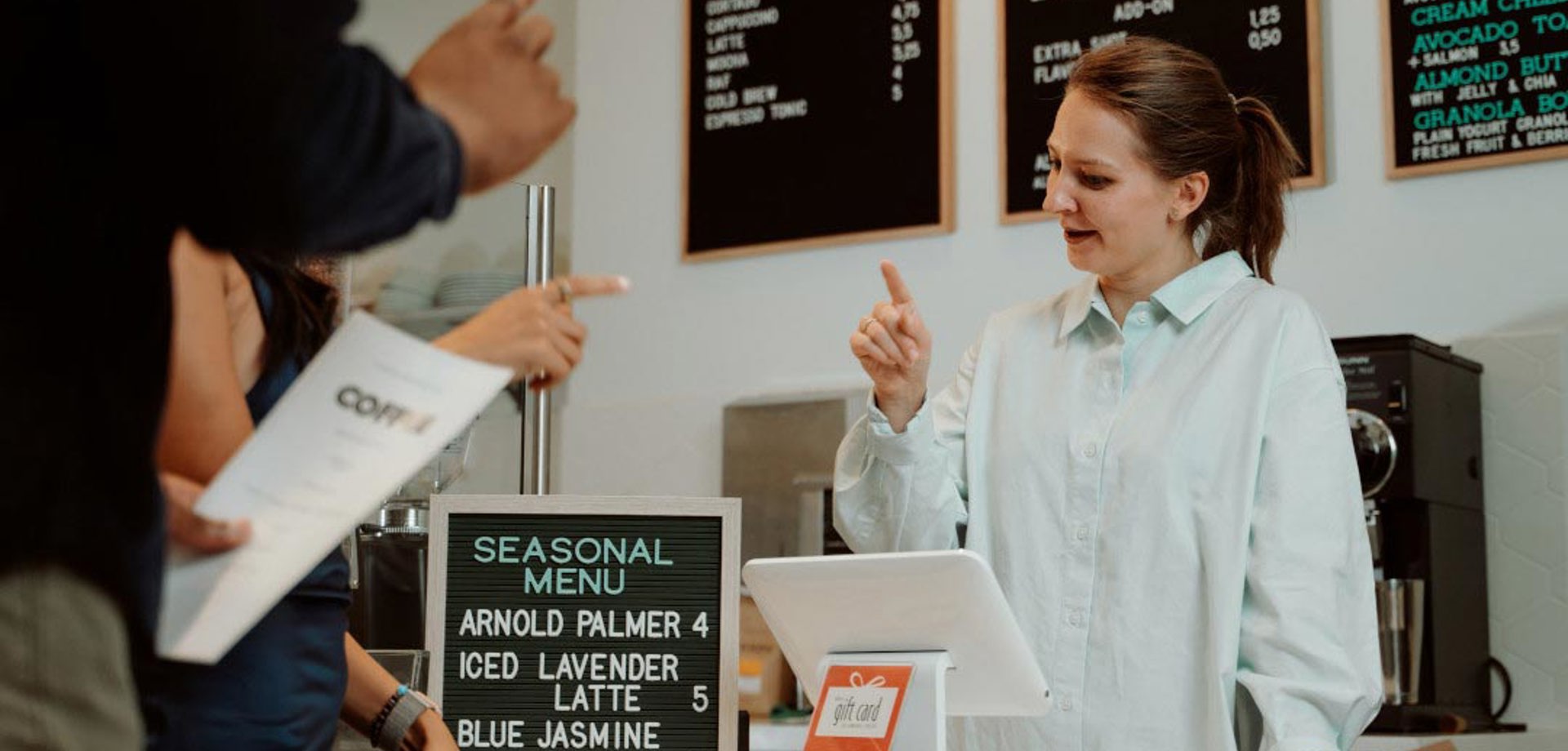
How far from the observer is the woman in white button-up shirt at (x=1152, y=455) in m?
1.80

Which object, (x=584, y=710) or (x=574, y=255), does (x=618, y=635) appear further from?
(x=574, y=255)

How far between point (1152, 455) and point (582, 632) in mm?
724

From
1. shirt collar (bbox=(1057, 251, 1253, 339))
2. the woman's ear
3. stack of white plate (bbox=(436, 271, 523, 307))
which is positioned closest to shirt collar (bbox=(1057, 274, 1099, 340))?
shirt collar (bbox=(1057, 251, 1253, 339))

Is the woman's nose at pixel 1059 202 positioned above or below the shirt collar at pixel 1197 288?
above

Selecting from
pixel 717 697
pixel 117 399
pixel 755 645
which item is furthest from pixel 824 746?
pixel 755 645

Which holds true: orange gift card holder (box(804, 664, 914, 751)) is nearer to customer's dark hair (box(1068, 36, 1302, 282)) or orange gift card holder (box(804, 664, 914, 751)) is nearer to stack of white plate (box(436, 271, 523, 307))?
customer's dark hair (box(1068, 36, 1302, 282))

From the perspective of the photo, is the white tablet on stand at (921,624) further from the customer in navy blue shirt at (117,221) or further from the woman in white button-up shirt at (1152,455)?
the customer in navy blue shirt at (117,221)

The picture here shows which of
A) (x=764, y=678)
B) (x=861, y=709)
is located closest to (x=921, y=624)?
(x=861, y=709)

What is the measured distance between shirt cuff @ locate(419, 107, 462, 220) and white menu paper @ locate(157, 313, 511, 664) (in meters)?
0.07

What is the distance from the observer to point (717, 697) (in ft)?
6.91

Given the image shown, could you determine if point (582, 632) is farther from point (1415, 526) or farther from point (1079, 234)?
point (1415, 526)

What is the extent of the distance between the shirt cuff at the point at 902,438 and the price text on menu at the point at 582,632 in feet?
0.99

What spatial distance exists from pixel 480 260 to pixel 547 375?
11.9 feet

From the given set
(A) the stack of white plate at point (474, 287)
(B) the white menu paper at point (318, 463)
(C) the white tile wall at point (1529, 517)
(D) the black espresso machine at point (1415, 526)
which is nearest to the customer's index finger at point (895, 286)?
(B) the white menu paper at point (318, 463)
